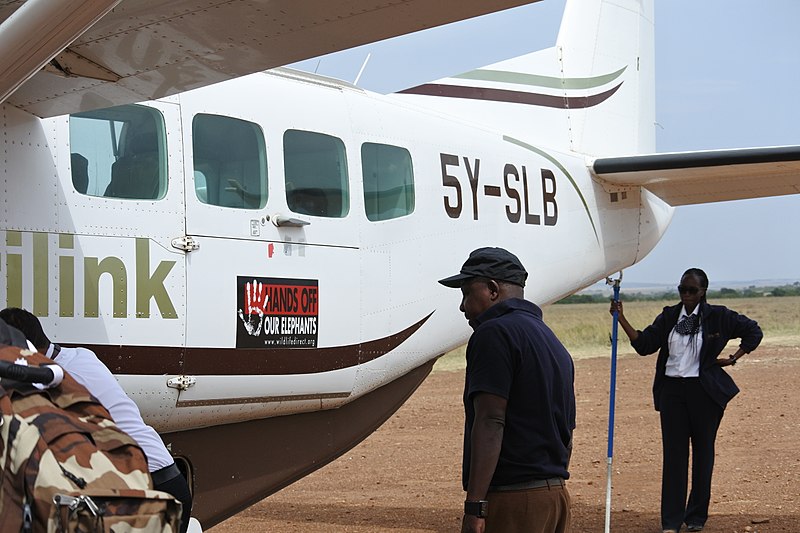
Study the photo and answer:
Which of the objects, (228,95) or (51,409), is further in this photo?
(228,95)

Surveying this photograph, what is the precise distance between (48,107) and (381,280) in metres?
2.60

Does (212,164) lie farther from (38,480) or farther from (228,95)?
(38,480)

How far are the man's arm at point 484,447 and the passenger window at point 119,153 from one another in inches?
90.5

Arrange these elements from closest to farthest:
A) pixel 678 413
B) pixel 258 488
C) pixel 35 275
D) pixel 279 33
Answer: pixel 279 33 < pixel 35 275 < pixel 258 488 < pixel 678 413

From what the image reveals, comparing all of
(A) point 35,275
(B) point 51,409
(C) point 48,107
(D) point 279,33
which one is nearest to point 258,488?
(A) point 35,275

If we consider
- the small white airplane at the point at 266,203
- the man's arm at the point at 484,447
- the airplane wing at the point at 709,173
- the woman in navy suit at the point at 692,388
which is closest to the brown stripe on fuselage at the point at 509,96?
the small white airplane at the point at 266,203

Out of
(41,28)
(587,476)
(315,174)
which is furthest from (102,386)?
(587,476)

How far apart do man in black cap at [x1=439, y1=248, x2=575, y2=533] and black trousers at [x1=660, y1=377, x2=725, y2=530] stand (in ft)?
12.8

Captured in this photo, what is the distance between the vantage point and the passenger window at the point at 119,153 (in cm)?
532

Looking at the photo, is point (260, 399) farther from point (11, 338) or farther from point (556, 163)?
point (556, 163)

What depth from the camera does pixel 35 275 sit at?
4973 millimetres

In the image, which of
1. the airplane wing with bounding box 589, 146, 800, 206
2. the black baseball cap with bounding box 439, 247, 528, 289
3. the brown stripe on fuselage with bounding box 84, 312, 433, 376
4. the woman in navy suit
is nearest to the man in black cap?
the black baseball cap with bounding box 439, 247, 528, 289

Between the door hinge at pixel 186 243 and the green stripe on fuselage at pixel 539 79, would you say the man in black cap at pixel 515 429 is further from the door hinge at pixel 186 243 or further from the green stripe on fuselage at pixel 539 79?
the green stripe on fuselage at pixel 539 79

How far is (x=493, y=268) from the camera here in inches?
179
